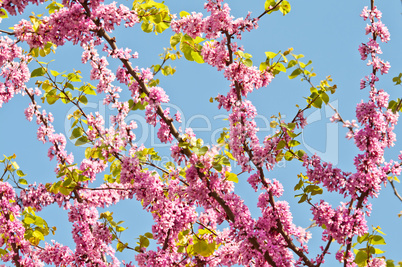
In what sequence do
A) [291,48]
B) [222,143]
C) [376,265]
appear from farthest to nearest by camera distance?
[222,143] < [291,48] < [376,265]

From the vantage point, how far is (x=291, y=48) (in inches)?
226

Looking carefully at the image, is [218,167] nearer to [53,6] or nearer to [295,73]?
[295,73]

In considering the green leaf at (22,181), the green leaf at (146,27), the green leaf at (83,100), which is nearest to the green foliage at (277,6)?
the green leaf at (146,27)

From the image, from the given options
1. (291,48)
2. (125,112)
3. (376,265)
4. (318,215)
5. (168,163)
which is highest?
(291,48)

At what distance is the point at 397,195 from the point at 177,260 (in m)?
3.44

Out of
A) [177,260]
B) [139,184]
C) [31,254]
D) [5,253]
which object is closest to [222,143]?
[139,184]

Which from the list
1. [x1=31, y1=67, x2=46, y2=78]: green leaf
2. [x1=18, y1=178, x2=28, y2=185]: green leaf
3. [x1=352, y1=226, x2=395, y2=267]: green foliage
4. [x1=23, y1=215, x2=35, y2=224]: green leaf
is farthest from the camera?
[x1=18, y1=178, x2=28, y2=185]: green leaf

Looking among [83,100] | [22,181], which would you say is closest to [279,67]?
[83,100]

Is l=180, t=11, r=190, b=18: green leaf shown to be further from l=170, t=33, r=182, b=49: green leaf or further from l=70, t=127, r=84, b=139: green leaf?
l=70, t=127, r=84, b=139: green leaf

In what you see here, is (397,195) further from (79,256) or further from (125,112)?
(79,256)

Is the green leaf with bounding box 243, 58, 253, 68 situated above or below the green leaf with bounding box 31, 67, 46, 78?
below

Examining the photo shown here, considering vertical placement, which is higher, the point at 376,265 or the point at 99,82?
the point at 99,82

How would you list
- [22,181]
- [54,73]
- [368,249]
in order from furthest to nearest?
[22,181]
[54,73]
[368,249]

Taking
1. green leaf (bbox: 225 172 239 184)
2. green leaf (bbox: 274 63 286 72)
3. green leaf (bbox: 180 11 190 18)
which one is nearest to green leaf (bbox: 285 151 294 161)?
green leaf (bbox: 225 172 239 184)
